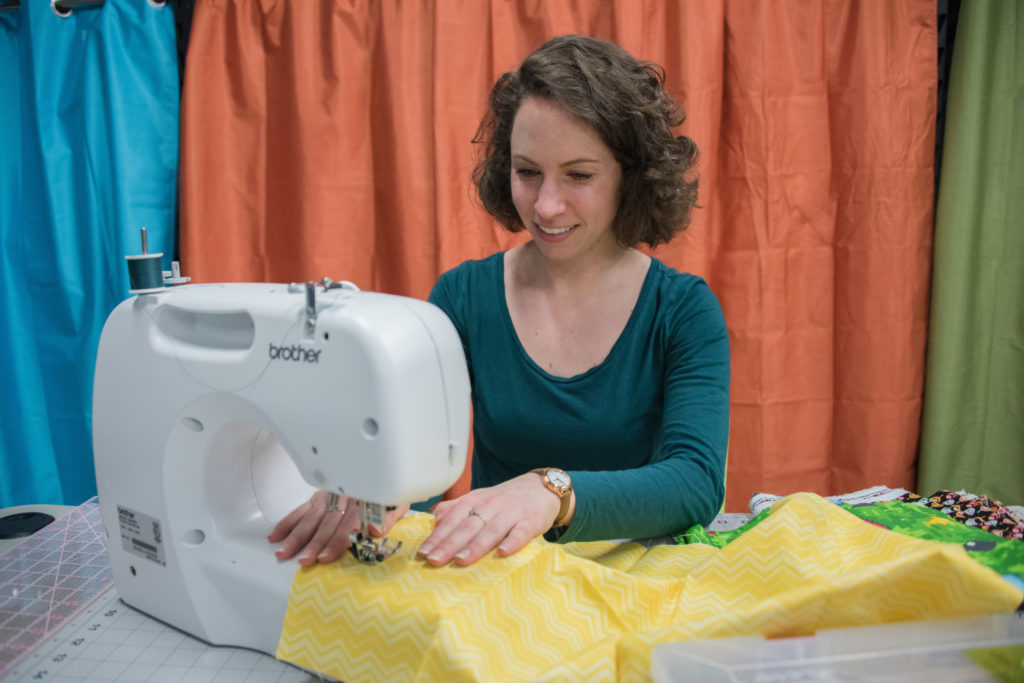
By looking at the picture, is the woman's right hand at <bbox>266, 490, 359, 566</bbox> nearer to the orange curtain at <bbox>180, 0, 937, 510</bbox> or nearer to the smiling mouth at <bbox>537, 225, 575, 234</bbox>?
the smiling mouth at <bbox>537, 225, 575, 234</bbox>

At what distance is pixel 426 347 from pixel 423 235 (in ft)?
4.68

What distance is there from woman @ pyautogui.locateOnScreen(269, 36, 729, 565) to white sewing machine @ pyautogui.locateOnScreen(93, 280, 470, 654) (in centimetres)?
25

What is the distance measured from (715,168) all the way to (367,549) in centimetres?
158

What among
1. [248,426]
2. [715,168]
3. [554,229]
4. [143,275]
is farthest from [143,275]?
[715,168]

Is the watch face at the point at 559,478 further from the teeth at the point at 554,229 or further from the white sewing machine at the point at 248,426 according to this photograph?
the teeth at the point at 554,229

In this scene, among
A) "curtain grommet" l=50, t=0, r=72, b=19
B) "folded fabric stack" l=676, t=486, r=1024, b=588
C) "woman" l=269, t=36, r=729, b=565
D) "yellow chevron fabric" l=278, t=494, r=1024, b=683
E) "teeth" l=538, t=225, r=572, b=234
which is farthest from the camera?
"curtain grommet" l=50, t=0, r=72, b=19

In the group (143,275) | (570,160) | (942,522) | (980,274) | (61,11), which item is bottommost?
(942,522)

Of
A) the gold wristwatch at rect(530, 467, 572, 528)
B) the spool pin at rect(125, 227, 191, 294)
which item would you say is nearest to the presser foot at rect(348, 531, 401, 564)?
the gold wristwatch at rect(530, 467, 572, 528)

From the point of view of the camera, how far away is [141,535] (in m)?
0.93

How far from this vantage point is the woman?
41.8 inches

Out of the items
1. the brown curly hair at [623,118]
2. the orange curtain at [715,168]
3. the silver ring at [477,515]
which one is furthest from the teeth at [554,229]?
the orange curtain at [715,168]

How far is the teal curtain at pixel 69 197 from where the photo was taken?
6.93ft

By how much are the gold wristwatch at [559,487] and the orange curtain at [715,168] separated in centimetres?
121

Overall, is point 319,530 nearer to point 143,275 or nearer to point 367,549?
point 367,549
